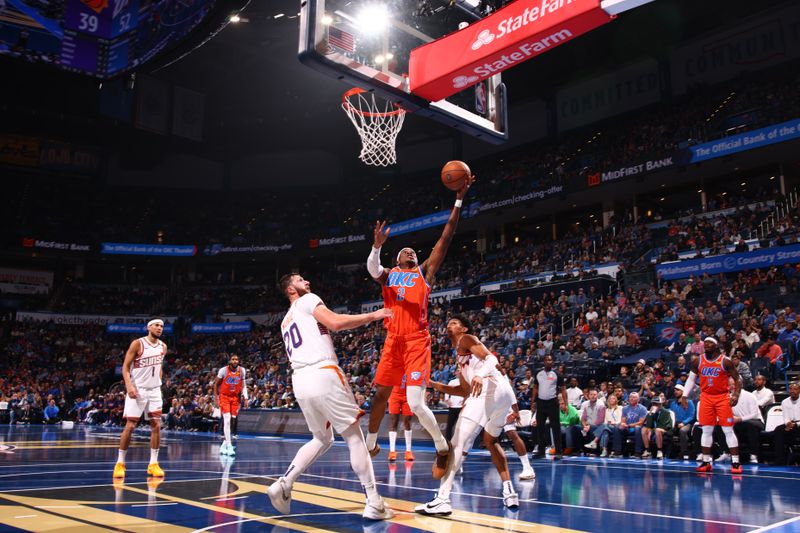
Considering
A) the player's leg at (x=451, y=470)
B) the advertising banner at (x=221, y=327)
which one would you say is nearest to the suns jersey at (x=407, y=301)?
the player's leg at (x=451, y=470)

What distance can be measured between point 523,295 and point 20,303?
2920cm

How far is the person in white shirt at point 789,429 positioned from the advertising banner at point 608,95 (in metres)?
21.2

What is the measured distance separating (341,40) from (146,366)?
495 cm

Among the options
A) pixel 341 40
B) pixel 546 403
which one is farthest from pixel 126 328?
pixel 341 40

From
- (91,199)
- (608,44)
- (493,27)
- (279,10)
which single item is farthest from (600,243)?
(91,199)

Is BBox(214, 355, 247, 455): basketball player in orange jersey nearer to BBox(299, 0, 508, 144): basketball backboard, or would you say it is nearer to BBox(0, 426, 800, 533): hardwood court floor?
BBox(0, 426, 800, 533): hardwood court floor

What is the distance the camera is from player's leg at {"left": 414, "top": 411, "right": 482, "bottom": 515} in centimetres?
530

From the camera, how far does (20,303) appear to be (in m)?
36.3

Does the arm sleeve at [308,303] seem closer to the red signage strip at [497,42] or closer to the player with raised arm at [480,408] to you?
the player with raised arm at [480,408]

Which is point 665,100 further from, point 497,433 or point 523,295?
point 497,433

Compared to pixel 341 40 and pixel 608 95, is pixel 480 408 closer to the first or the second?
pixel 341 40

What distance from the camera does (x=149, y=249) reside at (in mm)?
37469

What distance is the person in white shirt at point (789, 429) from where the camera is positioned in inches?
399

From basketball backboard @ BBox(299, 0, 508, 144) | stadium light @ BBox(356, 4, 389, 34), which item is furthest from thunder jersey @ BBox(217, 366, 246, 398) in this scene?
stadium light @ BBox(356, 4, 389, 34)
